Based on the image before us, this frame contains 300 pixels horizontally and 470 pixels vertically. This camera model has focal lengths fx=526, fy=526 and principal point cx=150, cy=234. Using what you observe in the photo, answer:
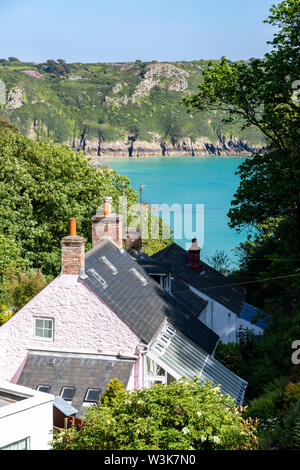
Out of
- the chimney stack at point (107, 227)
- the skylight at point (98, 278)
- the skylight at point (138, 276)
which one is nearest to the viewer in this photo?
the skylight at point (98, 278)

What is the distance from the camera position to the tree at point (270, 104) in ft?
84.4

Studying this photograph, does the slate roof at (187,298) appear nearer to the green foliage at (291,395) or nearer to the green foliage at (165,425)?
the green foliage at (291,395)

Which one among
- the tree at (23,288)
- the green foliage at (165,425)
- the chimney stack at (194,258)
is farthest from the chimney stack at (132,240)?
the green foliage at (165,425)

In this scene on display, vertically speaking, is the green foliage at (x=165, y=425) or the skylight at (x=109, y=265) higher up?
the skylight at (x=109, y=265)

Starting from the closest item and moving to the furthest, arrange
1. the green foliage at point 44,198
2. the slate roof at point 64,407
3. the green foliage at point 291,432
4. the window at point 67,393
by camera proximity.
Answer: the green foliage at point 291,432 < the slate roof at point 64,407 < the window at point 67,393 < the green foliage at point 44,198

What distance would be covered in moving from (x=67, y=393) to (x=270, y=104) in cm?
1777

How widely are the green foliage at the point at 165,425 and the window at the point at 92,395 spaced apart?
574 centimetres

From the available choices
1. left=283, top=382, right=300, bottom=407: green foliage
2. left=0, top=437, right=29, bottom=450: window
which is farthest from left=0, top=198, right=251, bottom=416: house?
left=0, top=437, right=29, bottom=450: window

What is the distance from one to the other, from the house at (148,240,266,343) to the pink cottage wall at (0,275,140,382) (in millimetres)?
11086

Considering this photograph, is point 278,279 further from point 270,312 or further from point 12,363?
point 12,363

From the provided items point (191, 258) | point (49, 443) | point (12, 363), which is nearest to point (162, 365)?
point (12, 363)

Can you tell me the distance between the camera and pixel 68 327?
19.5m

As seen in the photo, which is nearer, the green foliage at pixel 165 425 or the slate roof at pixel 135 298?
the green foliage at pixel 165 425
